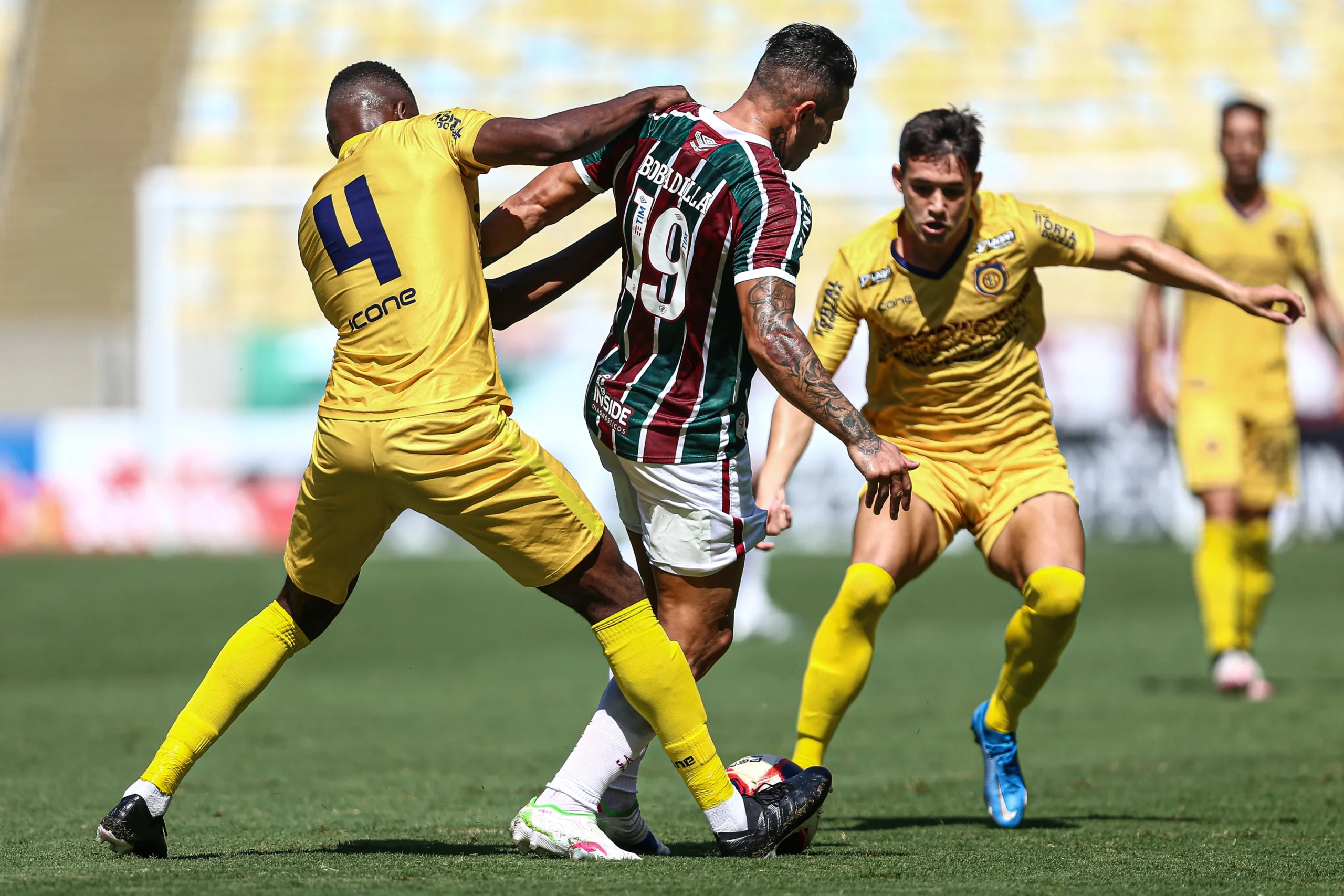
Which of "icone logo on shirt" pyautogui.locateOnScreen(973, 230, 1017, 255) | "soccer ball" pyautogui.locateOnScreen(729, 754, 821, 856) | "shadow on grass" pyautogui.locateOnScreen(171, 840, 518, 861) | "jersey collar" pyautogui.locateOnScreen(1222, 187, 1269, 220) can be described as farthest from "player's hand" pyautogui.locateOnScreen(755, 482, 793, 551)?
"jersey collar" pyautogui.locateOnScreen(1222, 187, 1269, 220)

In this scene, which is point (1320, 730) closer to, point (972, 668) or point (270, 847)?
point (972, 668)

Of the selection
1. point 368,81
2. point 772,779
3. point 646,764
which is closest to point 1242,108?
point 646,764

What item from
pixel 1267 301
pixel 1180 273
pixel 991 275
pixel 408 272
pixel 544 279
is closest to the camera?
pixel 408 272

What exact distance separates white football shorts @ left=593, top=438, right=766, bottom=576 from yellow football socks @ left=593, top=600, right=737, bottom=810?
0.29m

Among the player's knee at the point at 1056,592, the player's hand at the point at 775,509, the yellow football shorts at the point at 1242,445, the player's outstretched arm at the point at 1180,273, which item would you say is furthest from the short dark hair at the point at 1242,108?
the player's hand at the point at 775,509

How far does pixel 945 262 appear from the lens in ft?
18.5

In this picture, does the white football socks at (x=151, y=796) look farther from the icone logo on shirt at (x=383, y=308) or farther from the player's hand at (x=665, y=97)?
the player's hand at (x=665, y=97)

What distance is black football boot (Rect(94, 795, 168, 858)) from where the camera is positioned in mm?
4316

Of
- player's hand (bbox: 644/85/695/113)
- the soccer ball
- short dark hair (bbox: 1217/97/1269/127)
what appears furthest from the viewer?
short dark hair (bbox: 1217/97/1269/127)

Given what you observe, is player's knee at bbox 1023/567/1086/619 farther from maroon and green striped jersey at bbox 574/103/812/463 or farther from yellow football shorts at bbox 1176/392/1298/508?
yellow football shorts at bbox 1176/392/1298/508

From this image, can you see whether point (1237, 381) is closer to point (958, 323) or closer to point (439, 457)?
point (958, 323)

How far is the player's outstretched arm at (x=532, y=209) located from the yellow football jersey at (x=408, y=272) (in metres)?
0.39

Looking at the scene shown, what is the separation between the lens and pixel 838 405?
4340 mm

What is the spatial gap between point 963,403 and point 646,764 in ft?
7.80
